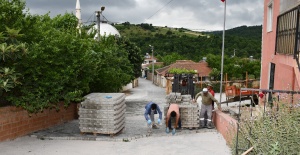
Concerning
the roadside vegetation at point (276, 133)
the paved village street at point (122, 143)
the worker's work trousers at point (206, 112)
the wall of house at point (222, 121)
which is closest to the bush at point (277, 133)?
the roadside vegetation at point (276, 133)

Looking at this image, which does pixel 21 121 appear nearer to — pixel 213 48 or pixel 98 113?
pixel 98 113

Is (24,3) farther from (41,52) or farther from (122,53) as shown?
(122,53)

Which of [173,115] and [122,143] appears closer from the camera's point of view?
[122,143]

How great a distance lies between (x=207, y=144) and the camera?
32.2 ft

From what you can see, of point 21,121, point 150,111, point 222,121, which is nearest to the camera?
point 222,121

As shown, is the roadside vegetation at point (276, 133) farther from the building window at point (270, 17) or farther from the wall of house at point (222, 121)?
the building window at point (270, 17)

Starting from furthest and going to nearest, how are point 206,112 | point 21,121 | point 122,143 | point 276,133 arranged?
point 206,112
point 21,121
point 122,143
point 276,133

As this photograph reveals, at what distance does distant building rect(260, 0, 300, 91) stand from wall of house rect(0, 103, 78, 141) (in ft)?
28.6

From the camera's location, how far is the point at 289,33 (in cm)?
948

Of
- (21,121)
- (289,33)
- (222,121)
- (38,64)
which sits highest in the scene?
(289,33)

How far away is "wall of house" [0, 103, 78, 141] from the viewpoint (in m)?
10.4

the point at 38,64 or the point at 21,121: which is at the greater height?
the point at 38,64

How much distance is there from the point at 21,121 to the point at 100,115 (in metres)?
2.90

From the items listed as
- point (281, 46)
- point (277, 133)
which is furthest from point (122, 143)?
point (277, 133)
